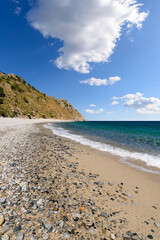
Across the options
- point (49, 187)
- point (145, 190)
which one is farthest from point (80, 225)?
point (145, 190)

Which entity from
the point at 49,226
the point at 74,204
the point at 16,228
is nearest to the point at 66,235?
the point at 49,226

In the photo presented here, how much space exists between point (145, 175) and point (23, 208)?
8.19 m

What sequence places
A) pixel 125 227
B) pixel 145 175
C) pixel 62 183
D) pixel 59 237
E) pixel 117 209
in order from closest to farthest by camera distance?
1. pixel 59 237
2. pixel 125 227
3. pixel 117 209
4. pixel 62 183
5. pixel 145 175

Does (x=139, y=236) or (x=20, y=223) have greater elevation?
(x=20, y=223)

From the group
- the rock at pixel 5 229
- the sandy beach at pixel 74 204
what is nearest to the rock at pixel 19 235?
the sandy beach at pixel 74 204

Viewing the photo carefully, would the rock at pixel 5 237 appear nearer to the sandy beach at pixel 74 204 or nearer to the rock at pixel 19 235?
the sandy beach at pixel 74 204

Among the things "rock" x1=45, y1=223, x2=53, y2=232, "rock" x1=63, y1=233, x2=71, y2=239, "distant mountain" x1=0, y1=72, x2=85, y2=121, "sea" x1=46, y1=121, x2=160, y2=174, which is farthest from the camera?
"distant mountain" x1=0, y1=72, x2=85, y2=121

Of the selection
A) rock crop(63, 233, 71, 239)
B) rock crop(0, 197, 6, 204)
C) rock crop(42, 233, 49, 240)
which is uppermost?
rock crop(0, 197, 6, 204)

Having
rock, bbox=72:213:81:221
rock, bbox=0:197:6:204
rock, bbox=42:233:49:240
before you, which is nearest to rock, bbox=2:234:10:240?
rock, bbox=42:233:49:240

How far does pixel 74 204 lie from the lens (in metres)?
4.65

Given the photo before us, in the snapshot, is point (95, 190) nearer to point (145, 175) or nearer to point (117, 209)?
point (117, 209)

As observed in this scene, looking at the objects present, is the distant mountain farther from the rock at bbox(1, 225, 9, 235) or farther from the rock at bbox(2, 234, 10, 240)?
the rock at bbox(2, 234, 10, 240)

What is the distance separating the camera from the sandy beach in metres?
3.48

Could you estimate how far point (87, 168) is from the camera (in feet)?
28.0
